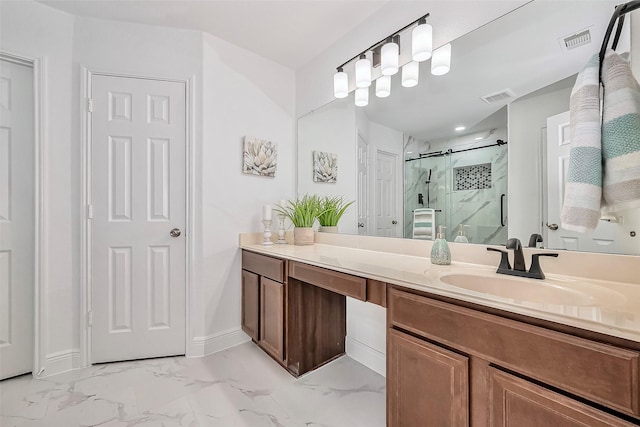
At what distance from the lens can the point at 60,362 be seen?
6.18 feet

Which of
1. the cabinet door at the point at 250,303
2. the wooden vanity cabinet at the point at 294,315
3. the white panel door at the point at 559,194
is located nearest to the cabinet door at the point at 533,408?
the white panel door at the point at 559,194

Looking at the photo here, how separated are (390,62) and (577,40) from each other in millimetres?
884

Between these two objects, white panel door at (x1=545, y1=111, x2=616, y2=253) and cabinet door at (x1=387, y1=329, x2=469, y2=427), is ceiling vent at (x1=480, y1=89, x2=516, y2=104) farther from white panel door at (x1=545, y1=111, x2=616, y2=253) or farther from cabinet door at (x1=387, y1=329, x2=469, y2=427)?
cabinet door at (x1=387, y1=329, x2=469, y2=427)

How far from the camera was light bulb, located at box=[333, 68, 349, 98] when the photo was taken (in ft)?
7.00

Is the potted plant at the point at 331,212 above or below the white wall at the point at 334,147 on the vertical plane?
below

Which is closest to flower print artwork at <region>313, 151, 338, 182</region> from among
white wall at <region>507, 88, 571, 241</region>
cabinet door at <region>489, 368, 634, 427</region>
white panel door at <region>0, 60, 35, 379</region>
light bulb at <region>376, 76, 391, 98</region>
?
light bulb at <region>376, 76, 391, 98</region>

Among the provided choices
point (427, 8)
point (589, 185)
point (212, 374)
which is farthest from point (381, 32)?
point (212, 374)

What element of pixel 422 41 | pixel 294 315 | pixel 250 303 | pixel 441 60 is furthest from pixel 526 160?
pixel 250 303

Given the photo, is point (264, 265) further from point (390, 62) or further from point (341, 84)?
point (390, 62)

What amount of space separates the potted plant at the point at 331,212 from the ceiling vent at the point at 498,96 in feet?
3.56

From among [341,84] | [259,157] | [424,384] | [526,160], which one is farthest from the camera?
[259,157]

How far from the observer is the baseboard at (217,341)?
2143 millimetres

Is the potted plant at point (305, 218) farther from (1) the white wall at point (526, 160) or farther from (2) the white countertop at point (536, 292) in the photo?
(1) the white wall at point (526, 160)

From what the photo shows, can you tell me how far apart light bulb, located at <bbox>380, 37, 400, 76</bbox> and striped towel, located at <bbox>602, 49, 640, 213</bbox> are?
1040 mm
